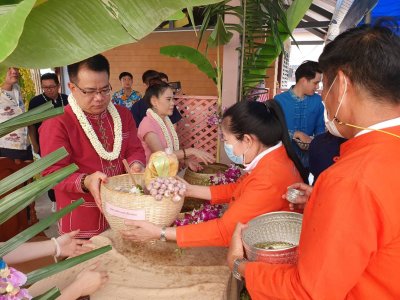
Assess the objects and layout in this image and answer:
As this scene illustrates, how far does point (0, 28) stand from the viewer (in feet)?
1.51

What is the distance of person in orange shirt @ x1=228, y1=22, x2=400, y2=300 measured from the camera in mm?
782

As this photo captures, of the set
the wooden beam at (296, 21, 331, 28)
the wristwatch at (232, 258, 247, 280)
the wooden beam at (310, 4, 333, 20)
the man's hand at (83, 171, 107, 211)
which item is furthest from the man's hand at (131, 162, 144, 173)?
the wooden beam at (310, 4, 333, 20)

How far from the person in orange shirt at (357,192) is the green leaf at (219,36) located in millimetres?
2386

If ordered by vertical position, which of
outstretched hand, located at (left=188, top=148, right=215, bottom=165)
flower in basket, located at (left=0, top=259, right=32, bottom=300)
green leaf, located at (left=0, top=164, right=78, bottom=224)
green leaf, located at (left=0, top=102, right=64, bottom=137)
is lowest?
outstretched hand, located at (left=188, top=148, right=215, bottom=165)

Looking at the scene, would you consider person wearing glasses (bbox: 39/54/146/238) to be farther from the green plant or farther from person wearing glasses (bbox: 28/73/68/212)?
person wearing glasses (bbox: 28/73/68/212)

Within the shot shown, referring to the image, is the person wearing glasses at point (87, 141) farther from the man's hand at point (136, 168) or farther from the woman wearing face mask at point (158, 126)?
the woman wearing face mask at point (158, 126)

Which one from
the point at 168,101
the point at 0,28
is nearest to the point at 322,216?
the point at 0,28

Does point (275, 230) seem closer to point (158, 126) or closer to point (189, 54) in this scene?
point (158, 126)

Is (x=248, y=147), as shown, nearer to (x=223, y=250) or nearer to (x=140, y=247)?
(x=223, y=250)

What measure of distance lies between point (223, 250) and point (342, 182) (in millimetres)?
874

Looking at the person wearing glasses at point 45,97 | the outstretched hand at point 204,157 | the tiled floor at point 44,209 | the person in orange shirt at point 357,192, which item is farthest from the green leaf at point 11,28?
the person wearing glasses at point 45,97

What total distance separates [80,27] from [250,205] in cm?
103

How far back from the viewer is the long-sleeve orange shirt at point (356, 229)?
78 centimetres

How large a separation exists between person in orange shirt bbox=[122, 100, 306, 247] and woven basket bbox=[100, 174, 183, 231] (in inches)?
1.2
